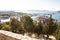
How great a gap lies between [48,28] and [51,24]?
0.69 m

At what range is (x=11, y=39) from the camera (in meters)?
4.24

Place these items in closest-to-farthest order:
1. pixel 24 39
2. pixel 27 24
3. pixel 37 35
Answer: pixel 24 39
pixel 27 24
pixel 37 35

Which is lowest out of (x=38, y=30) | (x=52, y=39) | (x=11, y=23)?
(x=52, y=39)

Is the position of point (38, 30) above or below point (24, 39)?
below

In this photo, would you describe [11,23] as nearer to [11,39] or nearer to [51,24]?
[51,24]

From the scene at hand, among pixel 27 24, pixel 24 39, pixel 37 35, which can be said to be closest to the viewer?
pixel 24 39

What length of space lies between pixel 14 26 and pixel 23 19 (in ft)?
3.91

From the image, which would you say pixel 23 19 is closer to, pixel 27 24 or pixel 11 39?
pixel 27 24

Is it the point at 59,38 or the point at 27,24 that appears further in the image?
the point at 27,24

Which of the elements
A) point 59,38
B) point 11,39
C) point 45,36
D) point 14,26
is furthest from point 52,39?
point 11,39

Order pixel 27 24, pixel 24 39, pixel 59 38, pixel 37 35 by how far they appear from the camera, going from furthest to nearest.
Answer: pixel 37 35
pixel 27 24
pixel 59 38
pixel 24 39

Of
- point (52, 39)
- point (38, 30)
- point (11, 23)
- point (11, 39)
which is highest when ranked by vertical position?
point (11, 39)

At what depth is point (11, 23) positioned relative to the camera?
1420 cm

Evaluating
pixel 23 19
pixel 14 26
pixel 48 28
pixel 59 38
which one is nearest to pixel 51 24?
pixel 48 28
